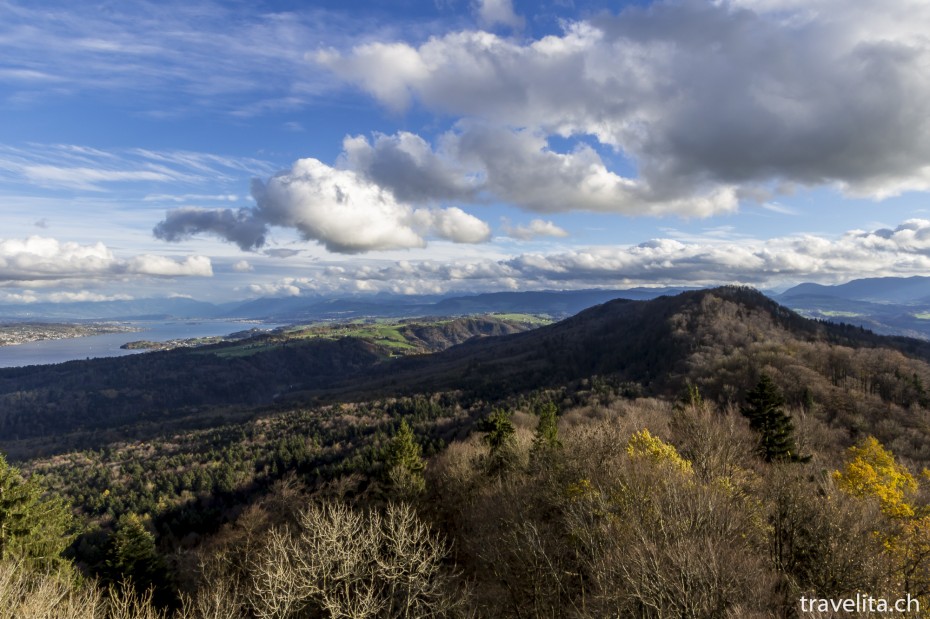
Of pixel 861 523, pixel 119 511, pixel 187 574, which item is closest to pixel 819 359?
pixel 861 523

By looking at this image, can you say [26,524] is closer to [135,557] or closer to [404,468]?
[135,557]

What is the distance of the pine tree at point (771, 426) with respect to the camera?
173 feet

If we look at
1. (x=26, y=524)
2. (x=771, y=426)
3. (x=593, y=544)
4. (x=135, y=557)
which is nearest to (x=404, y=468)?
(x=135, y=557)

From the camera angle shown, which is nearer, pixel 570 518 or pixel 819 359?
pixel 570 518

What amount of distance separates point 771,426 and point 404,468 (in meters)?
45.5

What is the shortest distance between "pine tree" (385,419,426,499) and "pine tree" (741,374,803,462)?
4221 centimetres

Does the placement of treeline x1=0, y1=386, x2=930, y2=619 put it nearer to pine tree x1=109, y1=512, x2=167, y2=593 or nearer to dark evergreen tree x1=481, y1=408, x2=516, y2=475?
pine tree x1=109, y1=512, x2=167, y2=593

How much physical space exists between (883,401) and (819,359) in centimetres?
3263

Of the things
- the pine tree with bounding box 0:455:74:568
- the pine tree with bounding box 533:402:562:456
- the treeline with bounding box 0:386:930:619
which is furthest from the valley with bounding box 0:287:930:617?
the pine tree with bounding box 0:455:74:568

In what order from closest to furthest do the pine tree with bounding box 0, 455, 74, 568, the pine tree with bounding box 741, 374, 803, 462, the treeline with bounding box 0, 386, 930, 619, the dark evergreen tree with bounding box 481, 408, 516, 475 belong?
1. the treeline with bounding box 0, 386, 930, 619
2. the pine tree with bounding box 0, 455, 74, 568
3. the pine tree with bounding box 741, 374, 803, 462
4. the dark evergreen tree with bounding box 481, 408, 516, 475

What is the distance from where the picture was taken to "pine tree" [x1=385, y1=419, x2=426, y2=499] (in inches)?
2039

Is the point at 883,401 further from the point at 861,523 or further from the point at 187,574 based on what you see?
the point at 187,574

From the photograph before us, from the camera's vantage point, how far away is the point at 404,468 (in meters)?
53.8

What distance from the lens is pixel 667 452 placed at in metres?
37.7
